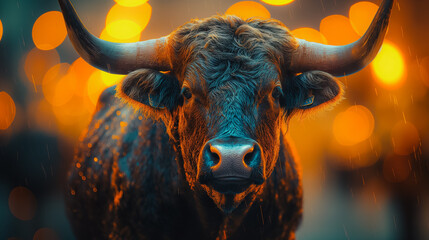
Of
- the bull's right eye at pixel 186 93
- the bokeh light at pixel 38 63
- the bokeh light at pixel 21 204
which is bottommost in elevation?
the bokeh light at pixel 21 204

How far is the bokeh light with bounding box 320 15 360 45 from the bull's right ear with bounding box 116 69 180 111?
8.88 metres

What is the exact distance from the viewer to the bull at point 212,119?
2.27 meters

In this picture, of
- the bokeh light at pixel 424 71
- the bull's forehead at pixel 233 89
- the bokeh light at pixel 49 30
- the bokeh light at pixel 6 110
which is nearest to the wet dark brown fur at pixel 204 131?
the bull's forehead at pixel 233 89

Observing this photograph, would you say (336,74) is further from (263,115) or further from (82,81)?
(82,81)

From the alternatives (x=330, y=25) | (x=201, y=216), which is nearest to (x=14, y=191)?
(x=201, y=216)

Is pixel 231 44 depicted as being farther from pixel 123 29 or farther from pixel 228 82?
pixel 123 29

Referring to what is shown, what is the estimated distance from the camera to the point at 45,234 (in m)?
8.21

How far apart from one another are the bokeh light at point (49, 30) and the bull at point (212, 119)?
846 cm

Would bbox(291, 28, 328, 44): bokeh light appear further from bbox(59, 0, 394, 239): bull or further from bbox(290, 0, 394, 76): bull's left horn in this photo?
bbox(290, 0, 394, 76): bull's left horn

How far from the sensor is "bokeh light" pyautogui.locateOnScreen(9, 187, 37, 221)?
8031mm

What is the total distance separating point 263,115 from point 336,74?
0.78 meters

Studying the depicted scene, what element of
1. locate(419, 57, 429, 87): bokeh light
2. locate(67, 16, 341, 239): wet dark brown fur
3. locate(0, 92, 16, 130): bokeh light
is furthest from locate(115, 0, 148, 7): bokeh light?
locate(67, 16, 341, 239): wet dark brown fur

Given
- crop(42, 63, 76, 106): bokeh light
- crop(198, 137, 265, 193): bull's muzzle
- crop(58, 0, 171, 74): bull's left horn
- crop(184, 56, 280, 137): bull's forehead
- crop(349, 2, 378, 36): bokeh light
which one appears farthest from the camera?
crop(42, 63, 76, 106): bokeh light

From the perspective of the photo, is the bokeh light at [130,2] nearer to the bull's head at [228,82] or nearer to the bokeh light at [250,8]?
the bokeh light at [250,8]
